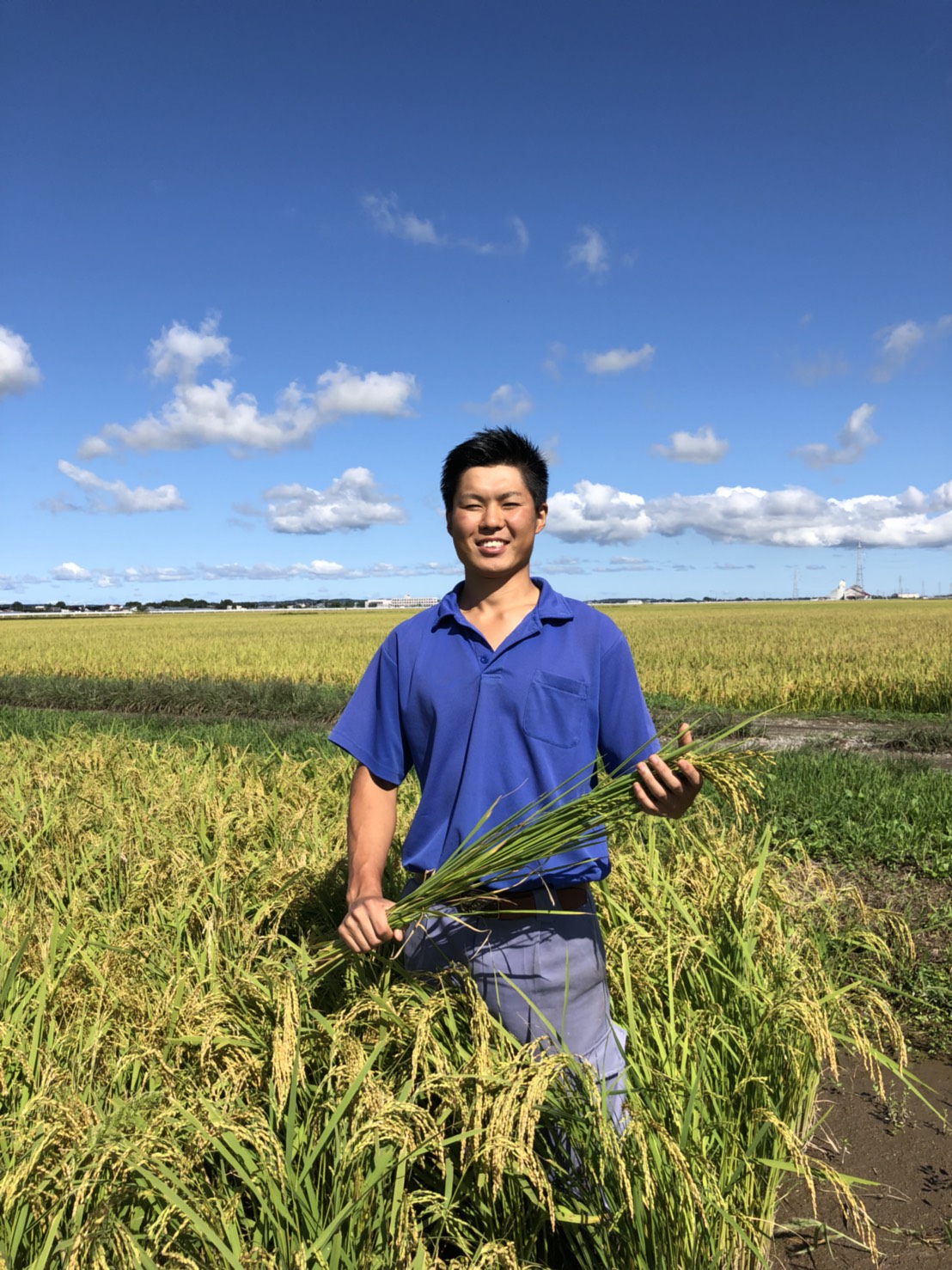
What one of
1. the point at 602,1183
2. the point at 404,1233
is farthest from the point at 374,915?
the point at 602,1183

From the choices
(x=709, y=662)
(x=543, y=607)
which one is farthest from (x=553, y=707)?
(x=709, y=662)

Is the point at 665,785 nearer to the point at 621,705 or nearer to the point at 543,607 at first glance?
the point at 621,705

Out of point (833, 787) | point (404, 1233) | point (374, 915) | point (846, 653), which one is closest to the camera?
point (404, 1233)

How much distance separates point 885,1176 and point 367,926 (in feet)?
6.02

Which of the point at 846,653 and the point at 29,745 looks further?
the point at 846,653

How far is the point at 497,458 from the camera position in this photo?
2045 millimetres

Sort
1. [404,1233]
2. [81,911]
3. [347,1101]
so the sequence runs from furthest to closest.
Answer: [81,911]
[347,1101]
[404,1233]

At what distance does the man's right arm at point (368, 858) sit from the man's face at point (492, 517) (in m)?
0.62

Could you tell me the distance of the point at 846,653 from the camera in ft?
52.7

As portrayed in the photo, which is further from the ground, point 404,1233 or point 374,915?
point 374,915

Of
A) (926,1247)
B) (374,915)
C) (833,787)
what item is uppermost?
(374,915)

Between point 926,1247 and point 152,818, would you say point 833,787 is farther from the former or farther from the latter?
point 152,818

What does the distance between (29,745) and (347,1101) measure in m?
5.99

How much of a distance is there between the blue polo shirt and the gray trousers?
0.13 meters
